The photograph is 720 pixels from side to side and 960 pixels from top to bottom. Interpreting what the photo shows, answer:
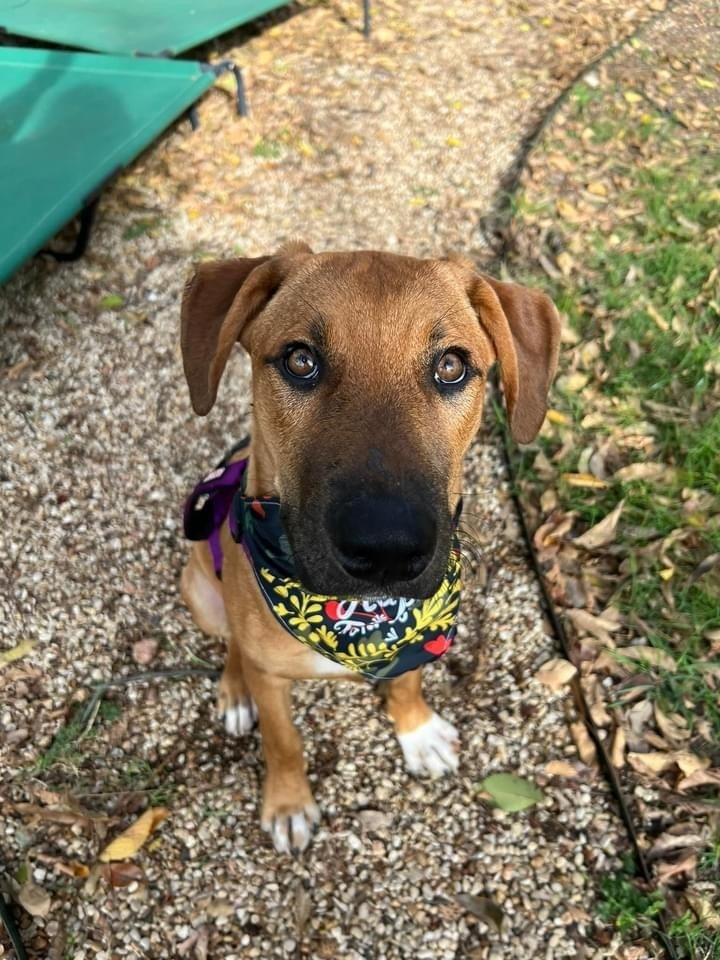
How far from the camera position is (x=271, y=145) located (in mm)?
6637

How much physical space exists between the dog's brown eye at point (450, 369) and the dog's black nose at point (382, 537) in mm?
642

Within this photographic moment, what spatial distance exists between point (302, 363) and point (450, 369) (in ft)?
1.57

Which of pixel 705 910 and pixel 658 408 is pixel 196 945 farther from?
pixel 658 408

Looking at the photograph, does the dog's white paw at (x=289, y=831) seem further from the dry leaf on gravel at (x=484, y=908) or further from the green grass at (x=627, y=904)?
the green grass at (x=627, y=904)

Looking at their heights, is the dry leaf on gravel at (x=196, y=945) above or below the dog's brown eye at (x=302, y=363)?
below

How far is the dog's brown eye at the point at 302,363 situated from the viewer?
2385mm

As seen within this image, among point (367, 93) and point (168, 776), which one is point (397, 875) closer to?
point (168, 776)

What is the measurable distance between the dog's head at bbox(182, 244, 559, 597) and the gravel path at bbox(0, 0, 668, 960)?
151 centimetres

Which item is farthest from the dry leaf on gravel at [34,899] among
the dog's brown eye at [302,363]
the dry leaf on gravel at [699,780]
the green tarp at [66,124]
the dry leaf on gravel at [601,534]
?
the green tarp at [66,124]

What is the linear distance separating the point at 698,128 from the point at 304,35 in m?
3.96

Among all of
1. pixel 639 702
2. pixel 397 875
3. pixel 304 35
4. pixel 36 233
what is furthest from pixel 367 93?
pixel 397 875

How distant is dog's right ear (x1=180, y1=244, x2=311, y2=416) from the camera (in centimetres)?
258

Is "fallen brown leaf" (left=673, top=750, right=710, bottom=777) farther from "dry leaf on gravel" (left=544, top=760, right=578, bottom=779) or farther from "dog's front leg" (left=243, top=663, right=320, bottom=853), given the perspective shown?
"dog's front leg" (left=243, top=663, right=320, bottom=853)

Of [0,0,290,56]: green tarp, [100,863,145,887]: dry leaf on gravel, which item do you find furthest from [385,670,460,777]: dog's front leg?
[0,0,290,56]: green tarp
